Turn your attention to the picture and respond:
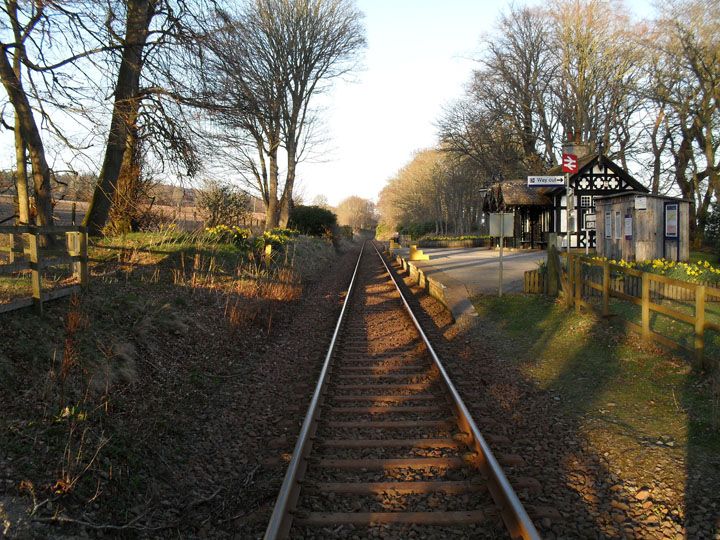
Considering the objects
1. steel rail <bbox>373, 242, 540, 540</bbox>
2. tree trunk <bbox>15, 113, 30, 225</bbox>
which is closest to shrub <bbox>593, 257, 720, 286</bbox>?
steel rail <bbox>373, 242, 540, 540</bbox>

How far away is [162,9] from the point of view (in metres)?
10.9

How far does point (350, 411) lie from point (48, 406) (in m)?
2.84

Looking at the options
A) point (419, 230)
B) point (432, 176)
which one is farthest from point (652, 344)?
point (419, 230)

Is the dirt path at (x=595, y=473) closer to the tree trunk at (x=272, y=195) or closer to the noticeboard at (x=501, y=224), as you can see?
the noticeboard at (x=501, y=224)

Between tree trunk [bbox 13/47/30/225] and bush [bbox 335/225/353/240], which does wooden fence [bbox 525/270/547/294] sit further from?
bush [bbox 335/225/353/240]

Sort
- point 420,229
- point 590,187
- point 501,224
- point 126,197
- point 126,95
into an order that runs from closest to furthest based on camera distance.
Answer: point 126,95 < point 126,197 < point 501,224 < point 590,187 < point 420,229

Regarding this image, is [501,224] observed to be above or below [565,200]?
below

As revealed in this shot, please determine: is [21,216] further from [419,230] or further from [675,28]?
[419,230]

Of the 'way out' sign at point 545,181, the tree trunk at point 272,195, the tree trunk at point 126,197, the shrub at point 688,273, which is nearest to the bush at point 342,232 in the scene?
the tree trunk at point 272,195

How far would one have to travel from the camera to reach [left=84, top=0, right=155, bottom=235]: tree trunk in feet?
34.9

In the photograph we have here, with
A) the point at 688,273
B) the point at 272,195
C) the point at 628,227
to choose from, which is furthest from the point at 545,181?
the point at 272,195

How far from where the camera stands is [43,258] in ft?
22.3

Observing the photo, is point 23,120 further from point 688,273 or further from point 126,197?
point 688,273

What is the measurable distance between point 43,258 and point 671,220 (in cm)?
1831
